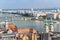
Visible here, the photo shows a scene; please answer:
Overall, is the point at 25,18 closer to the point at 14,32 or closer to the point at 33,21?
the point at 33,21

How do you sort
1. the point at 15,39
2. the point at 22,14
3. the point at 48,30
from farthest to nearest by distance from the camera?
the point at 22,14 → the point at 48,30 → the point at 15,39

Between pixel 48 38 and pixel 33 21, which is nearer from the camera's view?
pixel 48 38

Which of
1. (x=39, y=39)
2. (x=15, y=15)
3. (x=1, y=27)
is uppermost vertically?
(x=15, y=15)

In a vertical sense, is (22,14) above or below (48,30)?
above

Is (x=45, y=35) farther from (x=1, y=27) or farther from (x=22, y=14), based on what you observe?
(x=1, y=27)

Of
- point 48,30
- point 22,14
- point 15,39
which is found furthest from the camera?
point 22,14

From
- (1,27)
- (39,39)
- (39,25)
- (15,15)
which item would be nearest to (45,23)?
(39,25)
